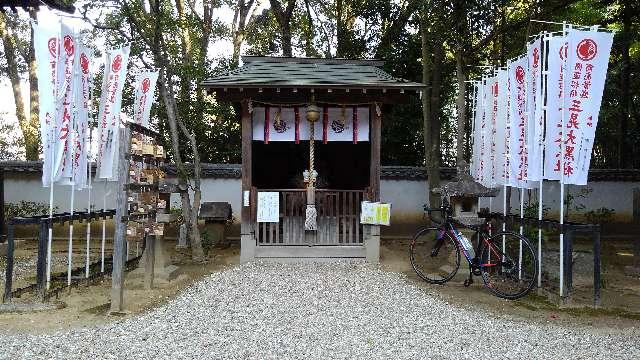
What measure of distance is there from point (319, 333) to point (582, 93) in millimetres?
4351

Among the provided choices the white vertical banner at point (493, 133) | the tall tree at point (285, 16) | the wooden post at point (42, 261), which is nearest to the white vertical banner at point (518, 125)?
the white vertical banner at point (493, 133)

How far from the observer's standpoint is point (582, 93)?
6027mm

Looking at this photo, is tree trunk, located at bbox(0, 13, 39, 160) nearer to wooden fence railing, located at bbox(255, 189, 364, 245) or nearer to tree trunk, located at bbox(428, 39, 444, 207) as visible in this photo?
wooden fence railing, located at bbox(255, 189, 364, 245)

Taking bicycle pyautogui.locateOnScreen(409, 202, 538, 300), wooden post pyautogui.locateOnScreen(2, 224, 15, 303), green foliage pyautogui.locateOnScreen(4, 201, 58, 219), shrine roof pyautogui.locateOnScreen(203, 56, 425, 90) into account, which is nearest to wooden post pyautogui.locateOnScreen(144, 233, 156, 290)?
wooden post pyautogui.locateOnScreen(2, 224, 15, 303)

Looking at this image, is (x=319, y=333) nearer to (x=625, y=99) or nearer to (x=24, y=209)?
(x=24, y=209)

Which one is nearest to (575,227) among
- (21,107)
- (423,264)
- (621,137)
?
(423,264)

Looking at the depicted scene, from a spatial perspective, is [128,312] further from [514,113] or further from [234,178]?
[234,178]

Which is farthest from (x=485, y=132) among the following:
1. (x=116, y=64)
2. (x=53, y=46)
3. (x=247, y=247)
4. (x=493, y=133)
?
(x=53, y=46)

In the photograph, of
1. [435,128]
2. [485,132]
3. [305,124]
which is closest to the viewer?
[485,132]

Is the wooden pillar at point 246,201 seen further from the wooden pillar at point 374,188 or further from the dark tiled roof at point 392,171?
the dark tiled roof at point 392,171

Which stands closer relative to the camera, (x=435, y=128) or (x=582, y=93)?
(x=582, y=93)

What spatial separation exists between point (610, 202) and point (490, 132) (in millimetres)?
8455

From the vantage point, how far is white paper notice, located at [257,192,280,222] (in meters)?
9.39

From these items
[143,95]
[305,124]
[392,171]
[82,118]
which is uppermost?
[143,95]
